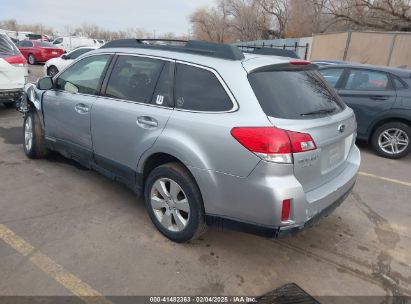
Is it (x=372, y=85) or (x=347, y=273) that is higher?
(x=372, y=85)

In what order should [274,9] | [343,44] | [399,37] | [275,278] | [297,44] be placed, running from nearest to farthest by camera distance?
1. [275,278]
2. [399,37]
3. [343,44]
4. [297,44]
5. [274,9]

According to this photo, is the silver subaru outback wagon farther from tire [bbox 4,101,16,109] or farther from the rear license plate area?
tire [bbox 4,101,16,109]

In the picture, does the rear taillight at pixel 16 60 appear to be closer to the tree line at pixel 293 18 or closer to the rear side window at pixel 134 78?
the rear side window at pixel 134 78

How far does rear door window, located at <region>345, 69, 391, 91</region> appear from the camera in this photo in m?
6.33

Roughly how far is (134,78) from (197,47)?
73 cm

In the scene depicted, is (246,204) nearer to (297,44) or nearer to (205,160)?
(205,160)

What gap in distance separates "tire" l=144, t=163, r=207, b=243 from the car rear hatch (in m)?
0.87

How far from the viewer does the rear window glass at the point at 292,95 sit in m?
2.76

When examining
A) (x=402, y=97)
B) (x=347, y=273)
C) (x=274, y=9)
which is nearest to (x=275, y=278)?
(x=347, y=273)

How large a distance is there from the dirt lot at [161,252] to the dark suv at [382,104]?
2142mm

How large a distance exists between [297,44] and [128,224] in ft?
82.5

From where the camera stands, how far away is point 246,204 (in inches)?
106

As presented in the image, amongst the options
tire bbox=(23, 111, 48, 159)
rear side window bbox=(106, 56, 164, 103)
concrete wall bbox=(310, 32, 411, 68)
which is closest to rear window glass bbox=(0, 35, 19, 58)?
tire bbox=(23, 111, 48, 159)

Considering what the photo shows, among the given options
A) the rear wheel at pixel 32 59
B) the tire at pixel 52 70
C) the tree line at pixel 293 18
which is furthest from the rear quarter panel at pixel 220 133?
the tree line at pixel 293 18
